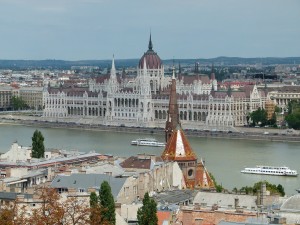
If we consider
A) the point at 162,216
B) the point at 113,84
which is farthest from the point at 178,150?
the point at 113,84

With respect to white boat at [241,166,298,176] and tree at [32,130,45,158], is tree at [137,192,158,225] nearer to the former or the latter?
tree at [32,130,45,158]

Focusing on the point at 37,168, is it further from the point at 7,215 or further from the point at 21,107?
the point at 21,107

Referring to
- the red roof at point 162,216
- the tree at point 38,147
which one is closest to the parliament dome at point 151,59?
the tree at point 38,147

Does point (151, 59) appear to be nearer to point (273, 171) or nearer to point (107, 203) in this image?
point (273, 171)

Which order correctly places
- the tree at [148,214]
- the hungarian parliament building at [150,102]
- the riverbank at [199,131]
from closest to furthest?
the tree at [148,214], the riverbank at [199,131], the hungarian parliament building at [150,102]

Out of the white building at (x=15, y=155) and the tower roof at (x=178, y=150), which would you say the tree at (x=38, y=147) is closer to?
the white building at (x=15, y=155)

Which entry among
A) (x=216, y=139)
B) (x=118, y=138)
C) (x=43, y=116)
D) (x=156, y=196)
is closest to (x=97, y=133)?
(x=118, y=138)
